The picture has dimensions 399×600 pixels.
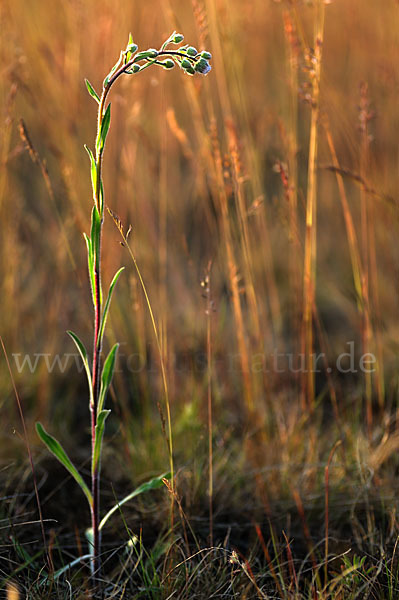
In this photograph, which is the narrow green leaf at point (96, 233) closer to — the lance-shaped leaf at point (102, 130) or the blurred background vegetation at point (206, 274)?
the lance-shaped leaf at point (102, 130)

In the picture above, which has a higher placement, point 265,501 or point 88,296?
point 88,296

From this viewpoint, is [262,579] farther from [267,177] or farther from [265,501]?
[267,177]

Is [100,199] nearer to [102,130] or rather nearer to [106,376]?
[102,130]

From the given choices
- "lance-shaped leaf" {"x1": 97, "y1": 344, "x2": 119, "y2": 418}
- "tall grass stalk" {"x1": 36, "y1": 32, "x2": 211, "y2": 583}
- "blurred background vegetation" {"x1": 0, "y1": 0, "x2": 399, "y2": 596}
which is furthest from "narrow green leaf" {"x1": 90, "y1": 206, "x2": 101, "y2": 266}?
"blurred background vegetation" {"x1": 0, "y1": 0, "x2": 399, "y2": 596}

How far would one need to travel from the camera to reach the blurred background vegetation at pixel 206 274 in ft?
4.61

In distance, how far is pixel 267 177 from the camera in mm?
2969

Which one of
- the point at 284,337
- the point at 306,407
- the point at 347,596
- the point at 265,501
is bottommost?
the point at 347,596

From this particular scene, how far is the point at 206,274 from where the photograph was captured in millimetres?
1131

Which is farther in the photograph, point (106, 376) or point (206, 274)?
point (206, 274)

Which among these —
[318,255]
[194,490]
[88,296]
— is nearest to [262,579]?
[194,490]

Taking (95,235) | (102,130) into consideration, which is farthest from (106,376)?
(102,130)

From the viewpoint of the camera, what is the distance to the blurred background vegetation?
140cm

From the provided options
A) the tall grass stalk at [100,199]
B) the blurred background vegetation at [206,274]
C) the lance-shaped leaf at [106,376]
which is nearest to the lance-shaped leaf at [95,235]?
the tall grass stalk at [100,199]

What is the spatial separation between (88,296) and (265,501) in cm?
92
